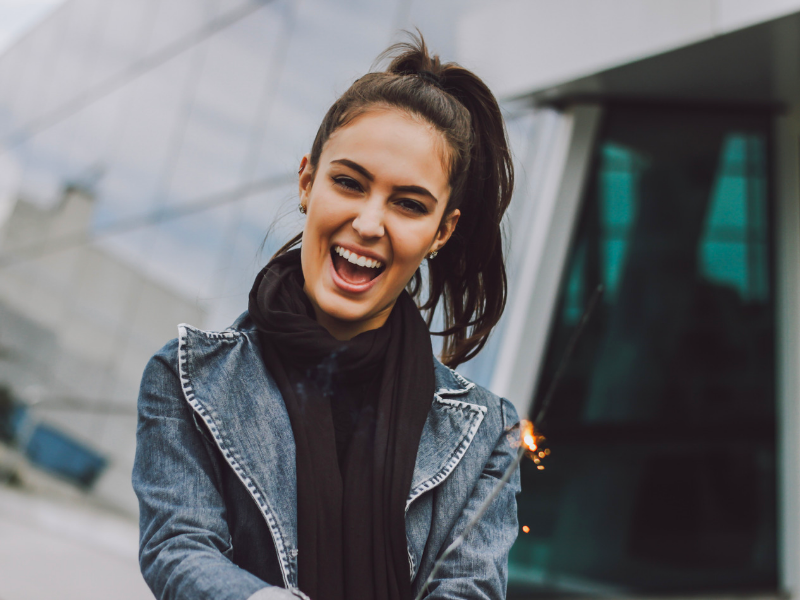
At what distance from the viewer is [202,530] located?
1177 mm

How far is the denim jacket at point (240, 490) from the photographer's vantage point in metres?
1.16

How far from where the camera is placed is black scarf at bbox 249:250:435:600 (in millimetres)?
1272

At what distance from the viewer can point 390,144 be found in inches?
52.7

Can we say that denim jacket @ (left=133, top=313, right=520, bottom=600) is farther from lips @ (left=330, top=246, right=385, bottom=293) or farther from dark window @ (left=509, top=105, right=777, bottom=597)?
dark window @ (left=509, top=105, right=777, bottom=597)

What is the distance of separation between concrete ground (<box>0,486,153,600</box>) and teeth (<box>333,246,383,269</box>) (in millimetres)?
4313

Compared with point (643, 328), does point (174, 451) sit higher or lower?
lower

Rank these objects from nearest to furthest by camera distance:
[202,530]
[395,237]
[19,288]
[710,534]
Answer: [202,530] → [395,237] → [710,534] → [19,288]

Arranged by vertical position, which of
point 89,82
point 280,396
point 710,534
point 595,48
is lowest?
point 710,534

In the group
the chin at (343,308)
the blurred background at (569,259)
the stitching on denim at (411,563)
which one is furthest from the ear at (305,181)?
the blurred background at (569,259)

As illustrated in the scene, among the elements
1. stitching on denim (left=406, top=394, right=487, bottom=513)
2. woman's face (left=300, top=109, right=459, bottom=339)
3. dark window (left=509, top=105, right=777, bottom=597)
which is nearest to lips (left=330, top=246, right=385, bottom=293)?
woman's face (left=300, top=109, right=459, bottom=339)

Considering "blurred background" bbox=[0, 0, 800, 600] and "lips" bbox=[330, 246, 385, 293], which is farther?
"blurred background" bbox=[0, 0, 800, 600]

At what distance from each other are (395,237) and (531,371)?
3.55 m

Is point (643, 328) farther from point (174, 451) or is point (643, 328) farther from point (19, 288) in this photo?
point (19, 288)

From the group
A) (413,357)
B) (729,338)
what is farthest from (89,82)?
(413,357)
